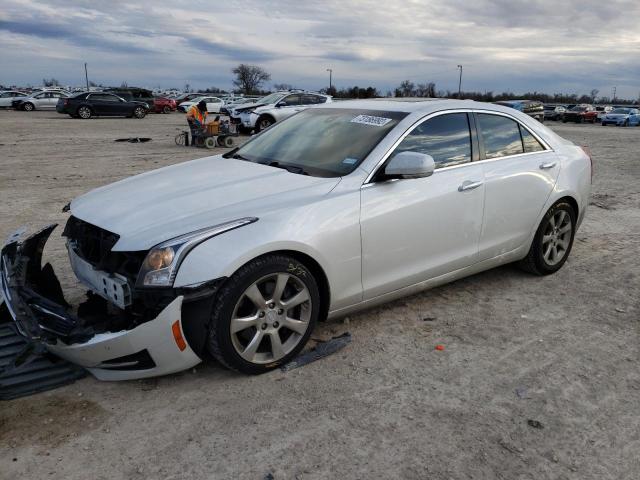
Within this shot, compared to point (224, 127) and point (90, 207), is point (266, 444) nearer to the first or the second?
point (90, 207)

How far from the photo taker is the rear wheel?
96.5ft

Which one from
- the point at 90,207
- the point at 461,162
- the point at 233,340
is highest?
the point at 461,162

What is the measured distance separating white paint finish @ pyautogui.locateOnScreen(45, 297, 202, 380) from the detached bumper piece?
0.67 ft

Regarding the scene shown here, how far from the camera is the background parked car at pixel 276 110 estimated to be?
20.2 m

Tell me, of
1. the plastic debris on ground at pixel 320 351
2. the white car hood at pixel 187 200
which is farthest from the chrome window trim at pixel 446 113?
the plastic debris on ground at pixel 320 351

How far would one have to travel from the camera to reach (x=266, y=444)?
8.94 feet

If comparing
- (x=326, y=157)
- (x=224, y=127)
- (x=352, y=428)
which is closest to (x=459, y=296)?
(x=326, y=157)

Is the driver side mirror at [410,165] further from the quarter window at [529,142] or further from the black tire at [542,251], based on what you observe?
the black tire at [542,251]

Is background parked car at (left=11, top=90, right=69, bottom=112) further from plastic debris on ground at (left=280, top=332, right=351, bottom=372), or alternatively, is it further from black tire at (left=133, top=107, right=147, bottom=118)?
plastic debris on ground at (left=280, top=332, right=351, bottom=372)

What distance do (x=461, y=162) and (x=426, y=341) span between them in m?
1.40

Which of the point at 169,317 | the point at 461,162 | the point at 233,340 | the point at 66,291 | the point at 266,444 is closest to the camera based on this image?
the point at 266,444

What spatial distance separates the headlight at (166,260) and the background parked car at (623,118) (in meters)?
43.0

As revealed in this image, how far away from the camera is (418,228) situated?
3846mm

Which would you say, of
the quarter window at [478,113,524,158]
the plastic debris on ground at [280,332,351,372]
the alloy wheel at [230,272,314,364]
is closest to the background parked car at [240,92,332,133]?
the quarter window at [478,113,524,158]
